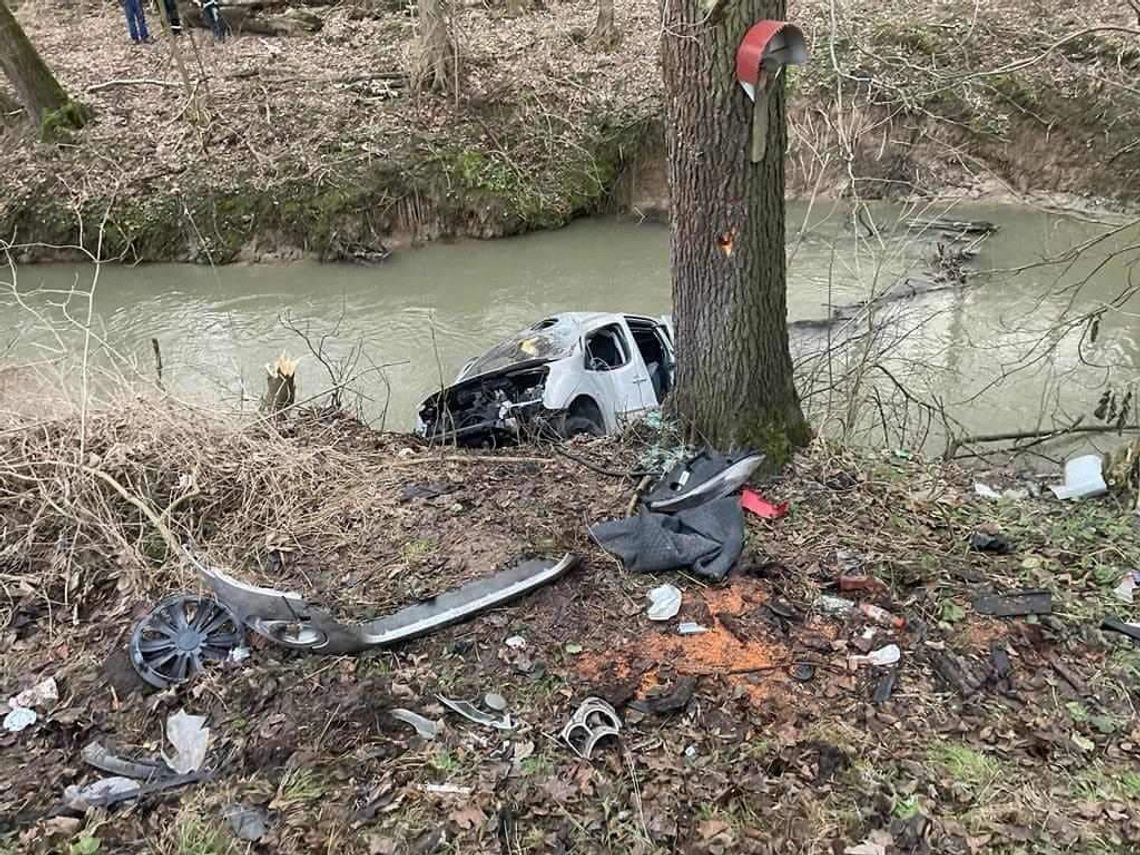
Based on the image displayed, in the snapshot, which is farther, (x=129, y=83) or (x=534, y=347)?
(x=129, y=83)

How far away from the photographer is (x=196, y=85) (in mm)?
14516

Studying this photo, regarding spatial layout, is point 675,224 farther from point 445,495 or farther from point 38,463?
point 38,463

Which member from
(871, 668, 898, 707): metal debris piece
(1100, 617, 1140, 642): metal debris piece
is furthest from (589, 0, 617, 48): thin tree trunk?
(871, 668, 898, 707): metal debris piece

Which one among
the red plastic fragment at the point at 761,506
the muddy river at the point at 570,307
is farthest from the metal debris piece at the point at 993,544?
the muddy river at the point at 570,307

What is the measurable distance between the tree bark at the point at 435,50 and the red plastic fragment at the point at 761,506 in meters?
12.1

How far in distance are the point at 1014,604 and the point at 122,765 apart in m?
3.86

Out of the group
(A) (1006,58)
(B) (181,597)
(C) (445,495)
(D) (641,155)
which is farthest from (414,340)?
(A) (1006,58)

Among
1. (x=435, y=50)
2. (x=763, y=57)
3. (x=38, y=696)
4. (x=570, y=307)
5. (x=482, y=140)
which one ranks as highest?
(x=435, y=50)

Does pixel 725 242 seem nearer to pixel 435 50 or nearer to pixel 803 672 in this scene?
pixel 803 672

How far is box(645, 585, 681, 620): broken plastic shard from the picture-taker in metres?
4.04

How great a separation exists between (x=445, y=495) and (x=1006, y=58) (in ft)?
47.6

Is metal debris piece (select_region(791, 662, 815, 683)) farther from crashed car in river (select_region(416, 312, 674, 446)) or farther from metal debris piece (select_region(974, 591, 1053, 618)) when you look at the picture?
crashed car in river (select_region(416, 312, 674, 446))

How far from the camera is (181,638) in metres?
3.89

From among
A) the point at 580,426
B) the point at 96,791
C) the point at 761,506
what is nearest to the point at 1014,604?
the point at 761,506
